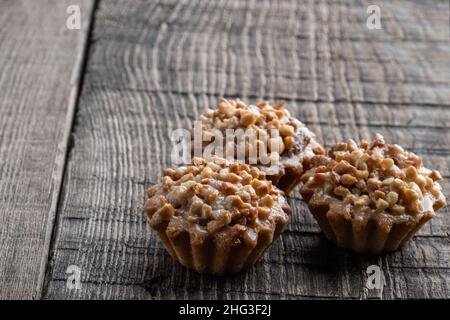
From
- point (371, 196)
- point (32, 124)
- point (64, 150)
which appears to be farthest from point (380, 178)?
point (32, 124)

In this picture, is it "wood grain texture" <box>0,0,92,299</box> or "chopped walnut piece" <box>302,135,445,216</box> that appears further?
"wood grain texture" <box>0,0,92,299</box>

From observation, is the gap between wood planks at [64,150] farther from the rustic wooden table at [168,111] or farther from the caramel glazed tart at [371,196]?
the caramel glazed tart at [371,196]

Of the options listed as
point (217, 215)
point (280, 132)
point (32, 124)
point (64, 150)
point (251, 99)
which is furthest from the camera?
point (251, 99)

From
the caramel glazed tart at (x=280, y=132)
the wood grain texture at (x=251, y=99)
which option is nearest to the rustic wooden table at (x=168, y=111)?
the wood grain texture at (x=251, y=99)

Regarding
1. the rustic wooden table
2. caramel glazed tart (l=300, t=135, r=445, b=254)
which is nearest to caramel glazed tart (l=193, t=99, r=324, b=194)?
caramel glazed tart (l=300, t=135, r=445, b=254)

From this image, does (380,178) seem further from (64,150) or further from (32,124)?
(32,124)

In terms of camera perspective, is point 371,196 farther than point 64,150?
No

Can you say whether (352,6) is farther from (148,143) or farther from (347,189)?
(347,189)

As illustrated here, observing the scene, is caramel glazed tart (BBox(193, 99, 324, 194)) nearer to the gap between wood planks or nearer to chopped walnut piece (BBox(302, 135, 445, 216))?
chopped walnut piece (BBox(302, 135, 445, 216))
